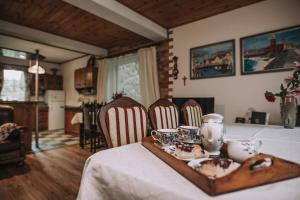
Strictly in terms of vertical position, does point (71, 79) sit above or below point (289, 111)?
above

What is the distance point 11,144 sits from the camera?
9.09ft

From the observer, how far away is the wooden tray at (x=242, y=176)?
0.48m

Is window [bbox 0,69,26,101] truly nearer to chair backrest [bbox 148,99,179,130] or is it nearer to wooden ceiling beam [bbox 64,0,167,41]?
wooden ceiling beam [bbox 64,0,167,41]

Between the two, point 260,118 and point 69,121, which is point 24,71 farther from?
point 260,118

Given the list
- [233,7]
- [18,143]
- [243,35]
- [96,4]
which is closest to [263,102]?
[243,35]

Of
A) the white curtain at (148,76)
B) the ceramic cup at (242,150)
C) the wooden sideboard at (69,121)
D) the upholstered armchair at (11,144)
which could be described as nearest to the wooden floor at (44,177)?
the upholstered armchair at (11,144)

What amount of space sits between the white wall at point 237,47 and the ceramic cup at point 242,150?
7.68 ft

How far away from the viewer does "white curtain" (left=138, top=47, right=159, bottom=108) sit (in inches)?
157

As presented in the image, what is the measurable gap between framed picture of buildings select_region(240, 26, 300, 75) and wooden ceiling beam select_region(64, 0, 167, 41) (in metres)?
1.57

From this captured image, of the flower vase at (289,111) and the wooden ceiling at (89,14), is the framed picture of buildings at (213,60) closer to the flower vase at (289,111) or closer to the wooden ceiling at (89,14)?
the wooden ceiling at (89,14)

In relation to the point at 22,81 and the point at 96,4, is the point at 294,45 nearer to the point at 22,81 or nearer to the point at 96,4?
the point at 96,4

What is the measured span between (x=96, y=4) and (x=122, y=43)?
2.23 m

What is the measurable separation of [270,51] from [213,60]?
0.84m

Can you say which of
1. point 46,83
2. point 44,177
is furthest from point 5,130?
point 46,83
